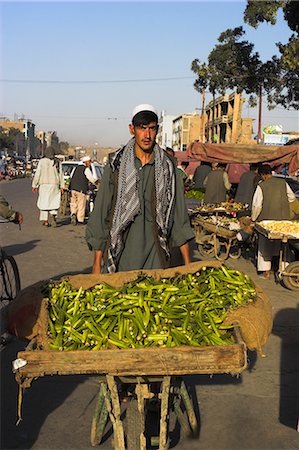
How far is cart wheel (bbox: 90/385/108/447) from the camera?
3619mm

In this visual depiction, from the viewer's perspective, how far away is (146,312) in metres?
3.04

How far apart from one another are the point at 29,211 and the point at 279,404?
16.7 m

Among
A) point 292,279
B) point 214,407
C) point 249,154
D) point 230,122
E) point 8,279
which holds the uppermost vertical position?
point 230,122

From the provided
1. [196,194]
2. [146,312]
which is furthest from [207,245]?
[146,312]

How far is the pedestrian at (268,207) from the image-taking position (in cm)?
934

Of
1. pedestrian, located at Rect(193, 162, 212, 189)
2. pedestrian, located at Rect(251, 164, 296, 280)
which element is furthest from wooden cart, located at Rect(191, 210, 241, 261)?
pedestrian, located at Rect(193, 162, 212, 189)

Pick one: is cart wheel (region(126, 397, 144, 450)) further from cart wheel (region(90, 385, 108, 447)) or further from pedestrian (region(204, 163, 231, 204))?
pedestrian (region(204, 163, 231, 204))

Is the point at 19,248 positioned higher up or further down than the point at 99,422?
further down

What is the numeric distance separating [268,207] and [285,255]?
101cm

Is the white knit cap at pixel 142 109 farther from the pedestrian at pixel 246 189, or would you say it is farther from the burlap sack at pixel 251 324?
the pedestrian at pixel 246 189

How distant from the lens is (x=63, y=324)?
3027 mm

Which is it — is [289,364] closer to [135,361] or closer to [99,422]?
[99,422]

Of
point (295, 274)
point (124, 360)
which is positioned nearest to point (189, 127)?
point (295, 274)

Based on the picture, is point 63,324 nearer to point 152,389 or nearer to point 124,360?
point 124,360
